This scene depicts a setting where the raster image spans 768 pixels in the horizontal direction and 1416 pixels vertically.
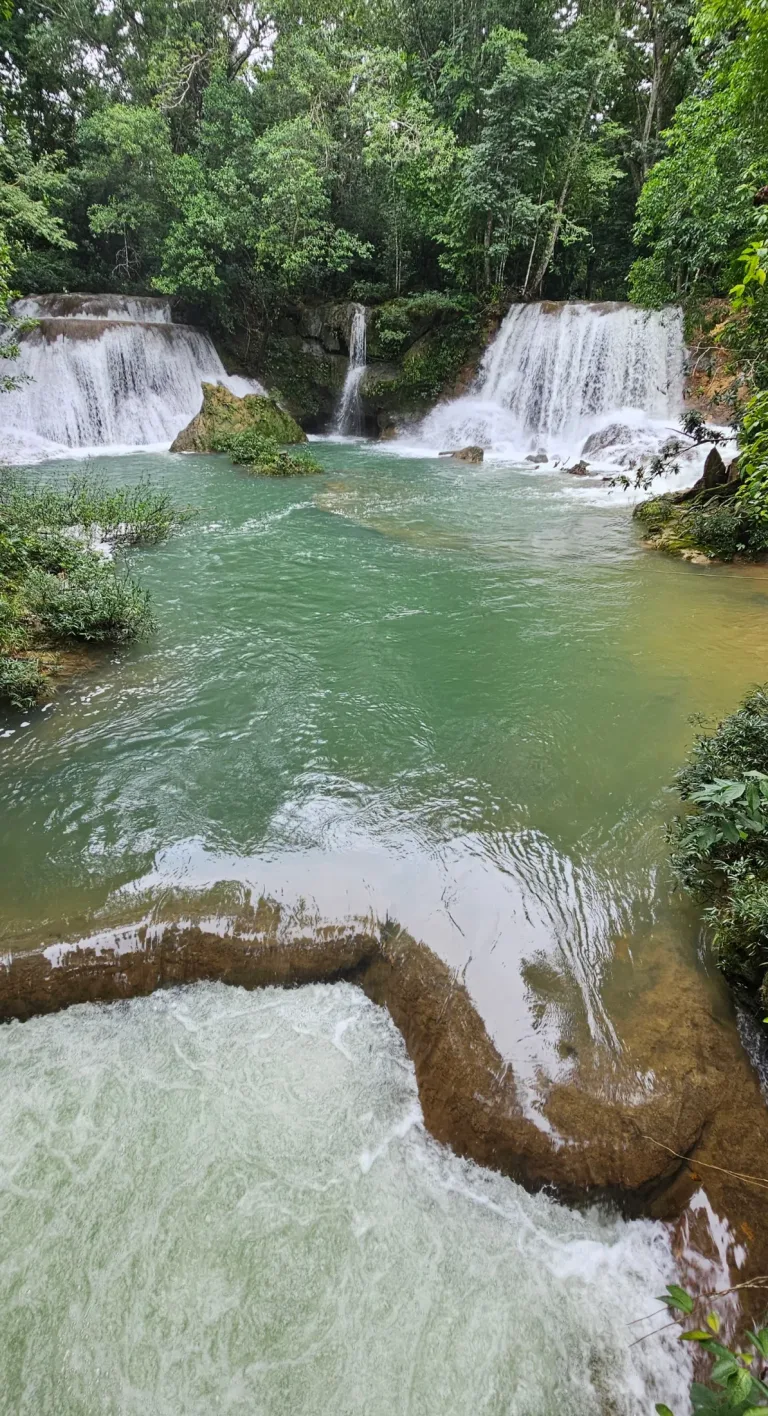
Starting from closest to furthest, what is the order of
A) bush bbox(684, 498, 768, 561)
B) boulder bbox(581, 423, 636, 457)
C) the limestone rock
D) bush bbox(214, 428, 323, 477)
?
bush bbox(684, 498, 768, 561) < the limestone rock < bush bbox(214, 428, 323, 477) < boulder bbox(581, 423, 636, 457)

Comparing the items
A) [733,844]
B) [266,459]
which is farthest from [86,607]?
[266,459]

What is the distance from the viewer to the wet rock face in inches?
105

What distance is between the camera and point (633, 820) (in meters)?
4.44

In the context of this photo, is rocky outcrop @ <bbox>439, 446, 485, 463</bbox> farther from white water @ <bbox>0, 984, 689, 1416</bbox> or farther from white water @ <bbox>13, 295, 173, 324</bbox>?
white water @ <bbox>0, 984, 689, 1416</bbox>

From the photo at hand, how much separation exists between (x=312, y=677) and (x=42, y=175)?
19611 millimetres

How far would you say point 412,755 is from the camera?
17.0 ft

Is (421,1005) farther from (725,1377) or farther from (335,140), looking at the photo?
(335,140)

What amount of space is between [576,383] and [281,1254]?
19.3 meters

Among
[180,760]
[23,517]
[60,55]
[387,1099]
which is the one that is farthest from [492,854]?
[60,55]

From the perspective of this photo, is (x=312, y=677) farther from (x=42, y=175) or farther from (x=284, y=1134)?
(x=42, y=175)

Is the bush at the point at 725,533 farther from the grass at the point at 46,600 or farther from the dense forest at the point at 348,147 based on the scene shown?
the dense forest at the point at 348,147

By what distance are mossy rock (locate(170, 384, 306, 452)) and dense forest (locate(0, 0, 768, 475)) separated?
4894 mm

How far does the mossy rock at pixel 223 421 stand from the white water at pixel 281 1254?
18079 mm

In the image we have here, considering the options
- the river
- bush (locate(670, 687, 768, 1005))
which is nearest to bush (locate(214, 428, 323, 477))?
the river
